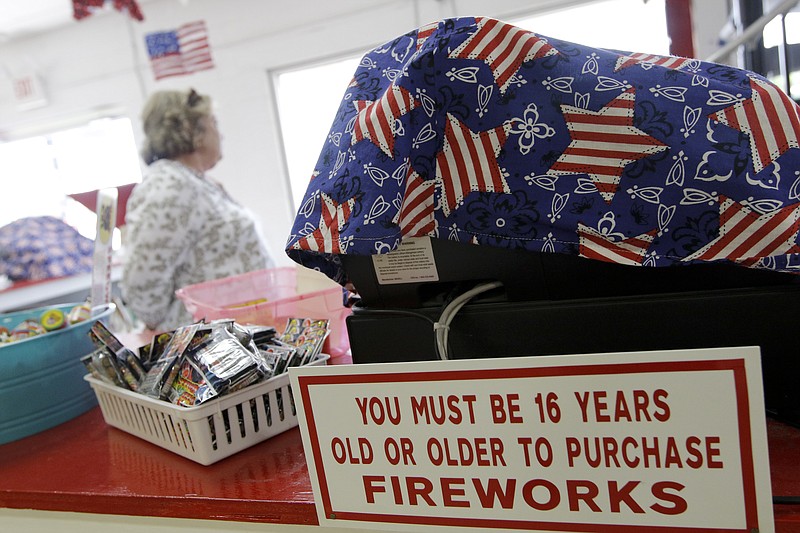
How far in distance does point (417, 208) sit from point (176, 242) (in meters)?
1.54

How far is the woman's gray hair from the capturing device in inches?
85.5

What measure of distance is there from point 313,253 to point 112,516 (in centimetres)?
45

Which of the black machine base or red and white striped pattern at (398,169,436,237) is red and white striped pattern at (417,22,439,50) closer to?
red and white striped pattern at (398,169,436,237)

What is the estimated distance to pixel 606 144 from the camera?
57 centimetres

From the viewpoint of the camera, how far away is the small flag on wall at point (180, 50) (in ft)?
15.9

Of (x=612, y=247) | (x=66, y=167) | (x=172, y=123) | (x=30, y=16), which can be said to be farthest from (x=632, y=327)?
(x=66, y=167)

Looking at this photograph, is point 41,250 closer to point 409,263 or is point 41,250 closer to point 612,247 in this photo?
point 409,263

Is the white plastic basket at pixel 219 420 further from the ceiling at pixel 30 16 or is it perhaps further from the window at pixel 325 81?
the ceiling at pixel 30 16

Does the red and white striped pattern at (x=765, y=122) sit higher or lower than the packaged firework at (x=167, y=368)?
higher

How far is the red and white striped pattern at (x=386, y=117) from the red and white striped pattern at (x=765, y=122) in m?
0.29

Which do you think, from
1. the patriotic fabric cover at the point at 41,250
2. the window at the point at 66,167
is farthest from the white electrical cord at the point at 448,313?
the window at the point at 66,167

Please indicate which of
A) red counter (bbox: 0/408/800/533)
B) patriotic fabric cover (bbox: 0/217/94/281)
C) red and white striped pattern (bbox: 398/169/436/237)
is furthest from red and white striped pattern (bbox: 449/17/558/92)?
patriotic fabric cover (bbox: 0/217/94/281)

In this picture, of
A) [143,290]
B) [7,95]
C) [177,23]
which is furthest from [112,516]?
[7,95]

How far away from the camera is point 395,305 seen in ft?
2.38
